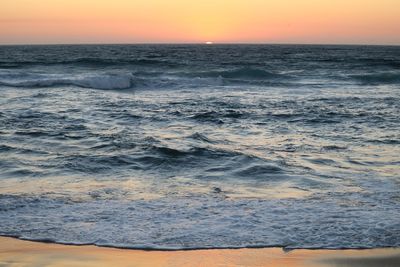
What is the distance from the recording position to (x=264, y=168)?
9.23 metres

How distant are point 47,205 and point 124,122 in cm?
771

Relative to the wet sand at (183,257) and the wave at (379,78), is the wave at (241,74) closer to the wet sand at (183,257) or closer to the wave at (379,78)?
the wave at (379,78)

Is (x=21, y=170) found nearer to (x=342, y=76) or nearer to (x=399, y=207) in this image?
(x=399, y=207)

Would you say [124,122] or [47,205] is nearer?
[47,205]

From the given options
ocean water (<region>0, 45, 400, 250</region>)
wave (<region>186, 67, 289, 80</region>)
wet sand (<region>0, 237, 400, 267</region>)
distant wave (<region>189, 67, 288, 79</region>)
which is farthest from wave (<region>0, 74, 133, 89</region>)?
wet sand (<region>0, 237, 400, 267</region>)

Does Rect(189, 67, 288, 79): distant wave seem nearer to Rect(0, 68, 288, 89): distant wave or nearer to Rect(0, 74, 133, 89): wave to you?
Rect(0, 68, 288, 89): distant wave

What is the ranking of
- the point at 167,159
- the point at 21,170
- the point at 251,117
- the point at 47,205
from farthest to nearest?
the point at 251,117
the point at 167,159
the point at 21,170
the point at 47,205

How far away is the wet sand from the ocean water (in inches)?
7.7

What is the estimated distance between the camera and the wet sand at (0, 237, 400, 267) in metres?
5.15

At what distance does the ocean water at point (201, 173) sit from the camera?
20.1ft

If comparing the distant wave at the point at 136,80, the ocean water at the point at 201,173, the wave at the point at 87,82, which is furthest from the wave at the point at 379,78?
the wave at the point at 87,82

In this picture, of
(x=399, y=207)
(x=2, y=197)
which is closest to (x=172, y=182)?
(x=2, y=197)

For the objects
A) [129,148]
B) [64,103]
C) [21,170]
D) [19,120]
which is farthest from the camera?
[64,103]

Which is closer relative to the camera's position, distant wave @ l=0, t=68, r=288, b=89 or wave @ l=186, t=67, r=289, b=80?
distant wave @ l=0, t=68, r=288, b=89
